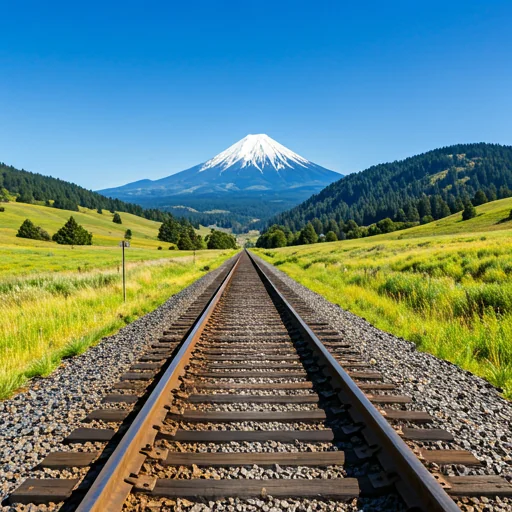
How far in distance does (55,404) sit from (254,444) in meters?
2.38

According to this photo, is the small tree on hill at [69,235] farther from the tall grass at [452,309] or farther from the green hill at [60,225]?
the tall grass at [452,309]

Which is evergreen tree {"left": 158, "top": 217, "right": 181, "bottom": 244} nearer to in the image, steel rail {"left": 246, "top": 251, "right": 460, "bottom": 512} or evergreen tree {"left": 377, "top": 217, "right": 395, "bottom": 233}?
evergreen tree {"left": 377, "top": 217, "right": 395, "bottom": 233}

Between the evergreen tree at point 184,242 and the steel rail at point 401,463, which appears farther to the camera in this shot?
the evergreen tree at point 184,242

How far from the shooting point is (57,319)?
8461 millimetres

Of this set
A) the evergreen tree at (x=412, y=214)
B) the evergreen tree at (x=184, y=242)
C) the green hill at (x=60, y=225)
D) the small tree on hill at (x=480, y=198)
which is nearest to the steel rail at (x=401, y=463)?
the green hill at (x=60, y=225)

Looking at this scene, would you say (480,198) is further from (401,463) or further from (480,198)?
(401,463)

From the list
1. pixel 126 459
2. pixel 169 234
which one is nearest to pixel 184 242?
pixel 169 234

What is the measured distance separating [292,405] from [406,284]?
29.0ft

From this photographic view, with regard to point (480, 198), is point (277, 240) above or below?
below

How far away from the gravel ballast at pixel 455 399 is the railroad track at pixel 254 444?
155 millimetres

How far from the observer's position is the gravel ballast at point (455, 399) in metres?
2.84

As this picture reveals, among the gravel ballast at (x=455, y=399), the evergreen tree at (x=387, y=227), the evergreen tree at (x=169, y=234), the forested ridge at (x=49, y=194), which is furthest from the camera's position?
the forested ridge at (x=49, y=194)

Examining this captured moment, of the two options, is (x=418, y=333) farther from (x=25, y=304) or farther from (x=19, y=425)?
(x=25, y=304)

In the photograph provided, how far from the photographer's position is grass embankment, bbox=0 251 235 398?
540 cm
